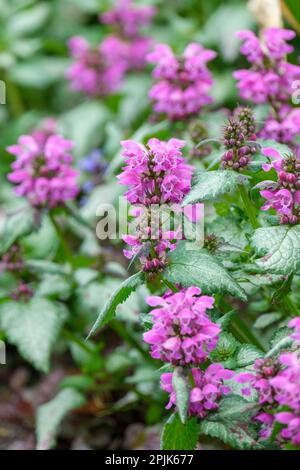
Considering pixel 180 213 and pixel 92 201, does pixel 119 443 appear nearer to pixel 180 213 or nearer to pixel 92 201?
pixel 92 201

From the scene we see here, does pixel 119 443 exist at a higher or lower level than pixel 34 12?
lower

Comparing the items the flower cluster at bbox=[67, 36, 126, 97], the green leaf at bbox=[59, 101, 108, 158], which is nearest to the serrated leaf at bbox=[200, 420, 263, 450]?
the green leaf at bbox=[59, 101, 108, 158]

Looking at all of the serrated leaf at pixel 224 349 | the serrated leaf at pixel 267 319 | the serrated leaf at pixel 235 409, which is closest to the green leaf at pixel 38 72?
the serrated leaf at pixel 267 319

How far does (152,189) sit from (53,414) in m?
0.94

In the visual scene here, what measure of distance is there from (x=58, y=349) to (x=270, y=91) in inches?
44.3

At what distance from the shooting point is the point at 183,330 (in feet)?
3.75

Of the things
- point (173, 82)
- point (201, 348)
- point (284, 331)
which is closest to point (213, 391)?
point (201, 348)

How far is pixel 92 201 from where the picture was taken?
243 cm

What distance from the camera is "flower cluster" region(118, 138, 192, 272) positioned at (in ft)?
4.20

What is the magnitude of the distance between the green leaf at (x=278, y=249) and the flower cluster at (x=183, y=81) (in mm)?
821

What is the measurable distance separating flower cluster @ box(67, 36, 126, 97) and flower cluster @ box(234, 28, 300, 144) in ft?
4.52

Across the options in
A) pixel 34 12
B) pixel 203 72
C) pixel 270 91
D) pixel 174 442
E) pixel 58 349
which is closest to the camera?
pixel 174 442

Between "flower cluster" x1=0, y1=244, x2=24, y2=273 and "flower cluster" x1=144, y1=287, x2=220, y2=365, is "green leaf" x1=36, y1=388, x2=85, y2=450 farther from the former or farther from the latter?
"flower cluster" x1=144, y1=287, x2=220, y2=365

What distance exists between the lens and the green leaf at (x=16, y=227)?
1.91 m
